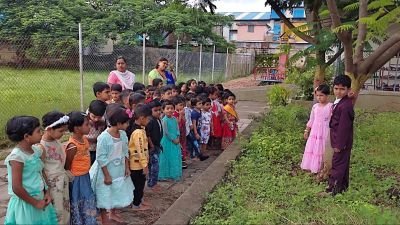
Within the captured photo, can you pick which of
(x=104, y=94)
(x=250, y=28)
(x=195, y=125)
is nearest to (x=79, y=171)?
(x=104, y=94)

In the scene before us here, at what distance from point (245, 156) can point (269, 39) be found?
40.2 m

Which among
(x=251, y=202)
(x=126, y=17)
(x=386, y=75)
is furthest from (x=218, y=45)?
(x=251, y=202)

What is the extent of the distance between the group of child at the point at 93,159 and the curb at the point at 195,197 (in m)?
0.51

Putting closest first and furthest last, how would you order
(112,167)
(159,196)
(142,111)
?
(112,167) < (142,111) < (159,196)

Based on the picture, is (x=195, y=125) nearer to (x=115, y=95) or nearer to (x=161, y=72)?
(x=161, y=72)

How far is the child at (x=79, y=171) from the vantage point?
3.61 metres

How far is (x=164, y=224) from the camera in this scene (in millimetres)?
3547

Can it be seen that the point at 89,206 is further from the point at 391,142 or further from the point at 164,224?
the point at 391,142

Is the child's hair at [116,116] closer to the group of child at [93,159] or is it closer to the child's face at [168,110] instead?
the group of child at [93,159]

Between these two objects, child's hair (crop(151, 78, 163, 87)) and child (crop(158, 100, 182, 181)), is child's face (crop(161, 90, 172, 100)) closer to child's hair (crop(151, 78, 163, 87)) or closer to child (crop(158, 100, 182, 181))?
child (crop(158, 100, 182, 181))

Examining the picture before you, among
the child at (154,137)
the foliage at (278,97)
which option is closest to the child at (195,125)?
the child at (154,137)

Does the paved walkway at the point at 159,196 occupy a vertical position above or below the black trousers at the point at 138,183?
below

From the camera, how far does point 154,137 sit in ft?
16.8

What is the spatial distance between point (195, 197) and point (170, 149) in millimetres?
1664
